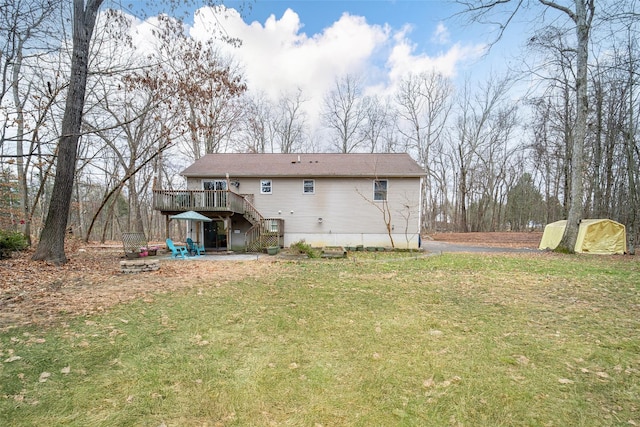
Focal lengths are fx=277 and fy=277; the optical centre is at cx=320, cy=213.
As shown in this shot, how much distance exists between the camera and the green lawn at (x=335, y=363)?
2.32 meters

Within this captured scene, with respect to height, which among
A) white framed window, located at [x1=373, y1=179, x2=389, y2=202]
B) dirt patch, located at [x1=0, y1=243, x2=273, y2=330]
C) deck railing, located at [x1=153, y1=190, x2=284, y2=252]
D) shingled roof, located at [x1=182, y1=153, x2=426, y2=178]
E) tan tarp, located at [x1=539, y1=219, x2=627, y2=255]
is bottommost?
dirt patch, located at [x1=0, y1=243, x2=273, y2=330]

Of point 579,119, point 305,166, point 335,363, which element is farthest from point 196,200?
point 579,119

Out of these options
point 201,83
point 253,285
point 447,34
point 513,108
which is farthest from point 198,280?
point 513,108

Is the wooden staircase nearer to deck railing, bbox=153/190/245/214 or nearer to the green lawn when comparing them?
→ deck railing, bbox=153/190/245/214

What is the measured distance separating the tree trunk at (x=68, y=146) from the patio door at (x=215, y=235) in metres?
7.99

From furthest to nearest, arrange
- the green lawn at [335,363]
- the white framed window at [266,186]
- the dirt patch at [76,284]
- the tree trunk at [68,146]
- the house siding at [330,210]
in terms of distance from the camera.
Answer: the white framed window at [266,186] < the house siding at [330,210] < the tree trunk at [68,146] < the dirt patch at [76,284] < the green lawn at [335,363]

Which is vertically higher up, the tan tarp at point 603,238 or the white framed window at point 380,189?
the white framed window at point 380,189

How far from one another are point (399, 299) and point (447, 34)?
11.3m

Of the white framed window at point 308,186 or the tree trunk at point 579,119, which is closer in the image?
the tree trunk at point 579,119

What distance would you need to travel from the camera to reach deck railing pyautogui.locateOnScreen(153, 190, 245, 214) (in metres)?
13.8

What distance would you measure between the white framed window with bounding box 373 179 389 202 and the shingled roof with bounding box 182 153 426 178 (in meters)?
0.49

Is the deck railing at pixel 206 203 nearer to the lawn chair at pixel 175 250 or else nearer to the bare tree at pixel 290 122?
the lawn chair at pixel 175 250

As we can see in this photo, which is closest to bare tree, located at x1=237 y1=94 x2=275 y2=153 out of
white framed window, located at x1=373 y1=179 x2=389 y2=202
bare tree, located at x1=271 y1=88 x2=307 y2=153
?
bare tree, located at x1=271 y1=88 x2=307 y2=153

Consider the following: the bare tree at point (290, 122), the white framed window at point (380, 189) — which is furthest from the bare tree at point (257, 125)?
the white framed window at point (380, 189)
